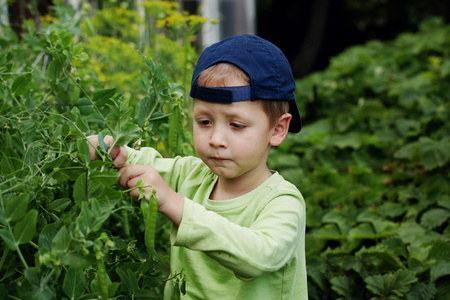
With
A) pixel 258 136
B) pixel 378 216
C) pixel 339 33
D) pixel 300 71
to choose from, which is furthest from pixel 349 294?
pixel 339 33

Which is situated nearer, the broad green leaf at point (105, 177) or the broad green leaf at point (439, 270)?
the broad green leaf at point (105, 177)

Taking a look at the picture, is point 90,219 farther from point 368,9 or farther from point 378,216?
point 368,9

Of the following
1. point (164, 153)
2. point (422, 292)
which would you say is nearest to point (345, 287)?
point (422, 292)

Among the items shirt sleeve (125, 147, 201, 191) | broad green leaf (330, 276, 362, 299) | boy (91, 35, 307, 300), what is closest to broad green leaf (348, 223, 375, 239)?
broad green leaf (330, 276, 362, 299)

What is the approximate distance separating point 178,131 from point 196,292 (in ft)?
1.95

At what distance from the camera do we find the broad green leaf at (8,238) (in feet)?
3.84

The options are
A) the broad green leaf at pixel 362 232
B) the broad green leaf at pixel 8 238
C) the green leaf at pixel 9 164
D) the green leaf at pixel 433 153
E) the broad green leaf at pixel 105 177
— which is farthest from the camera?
the green leaf at pixel 433 153

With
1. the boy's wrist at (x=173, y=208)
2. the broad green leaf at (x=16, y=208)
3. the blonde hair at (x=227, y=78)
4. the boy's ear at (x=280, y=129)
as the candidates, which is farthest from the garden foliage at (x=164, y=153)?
the boy's ear at (x=280, y=129)

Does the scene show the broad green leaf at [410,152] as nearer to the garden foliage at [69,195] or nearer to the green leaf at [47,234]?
the garden foliage at [69,195]

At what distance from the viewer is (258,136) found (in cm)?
154

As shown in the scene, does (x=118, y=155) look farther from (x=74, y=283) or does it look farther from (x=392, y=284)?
(x=392, y=284)

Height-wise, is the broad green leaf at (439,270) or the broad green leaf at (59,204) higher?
the broad green leaf at (59,204)

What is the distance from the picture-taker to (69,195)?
173cm

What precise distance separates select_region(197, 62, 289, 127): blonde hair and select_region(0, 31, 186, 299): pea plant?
0.24 metres
